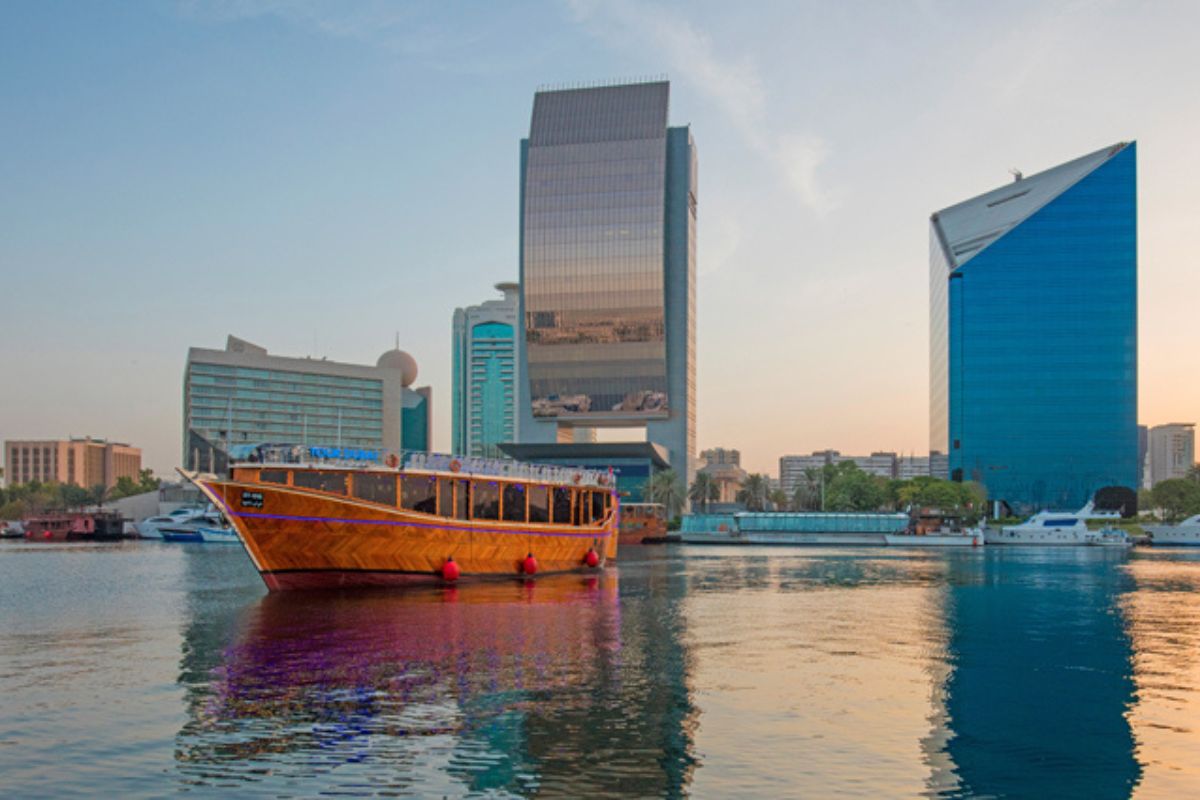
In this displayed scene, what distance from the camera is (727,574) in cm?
Answer: 8256

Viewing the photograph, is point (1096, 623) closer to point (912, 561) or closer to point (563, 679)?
point (563, 679)

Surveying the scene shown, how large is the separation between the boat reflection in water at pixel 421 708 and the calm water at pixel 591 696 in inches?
3.9

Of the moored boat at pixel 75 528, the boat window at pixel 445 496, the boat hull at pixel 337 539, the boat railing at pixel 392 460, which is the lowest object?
the moored boat at pixel 75 528

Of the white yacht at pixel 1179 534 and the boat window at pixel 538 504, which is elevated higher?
the boat window at pixel 538 504

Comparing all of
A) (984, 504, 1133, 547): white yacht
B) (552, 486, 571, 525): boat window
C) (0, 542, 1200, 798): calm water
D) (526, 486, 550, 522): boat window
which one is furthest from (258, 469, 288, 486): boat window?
(984, 504, 1133, 547): white yacht

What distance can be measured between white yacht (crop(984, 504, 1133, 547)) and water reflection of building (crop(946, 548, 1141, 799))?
307 ft

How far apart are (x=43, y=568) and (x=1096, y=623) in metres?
76.2

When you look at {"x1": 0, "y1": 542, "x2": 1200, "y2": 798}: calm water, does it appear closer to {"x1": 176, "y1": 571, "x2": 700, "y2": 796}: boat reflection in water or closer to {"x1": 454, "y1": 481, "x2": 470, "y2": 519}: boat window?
{"x1": 176, "y1": 571, "x2": 700, "y2": 796}: boat reflection in water

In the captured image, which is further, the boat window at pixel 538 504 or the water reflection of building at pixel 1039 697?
the boat window at pixel 538 504

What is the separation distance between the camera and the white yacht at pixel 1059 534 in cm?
14800

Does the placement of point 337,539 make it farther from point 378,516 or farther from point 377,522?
point 378,516

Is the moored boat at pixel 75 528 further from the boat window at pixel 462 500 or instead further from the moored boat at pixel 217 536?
the boat window at pixel 462 500

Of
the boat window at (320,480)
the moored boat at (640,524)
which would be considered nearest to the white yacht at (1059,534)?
the moored boat at (640,524)

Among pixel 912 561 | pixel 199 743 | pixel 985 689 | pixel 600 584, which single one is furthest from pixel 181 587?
pixel 912 561
